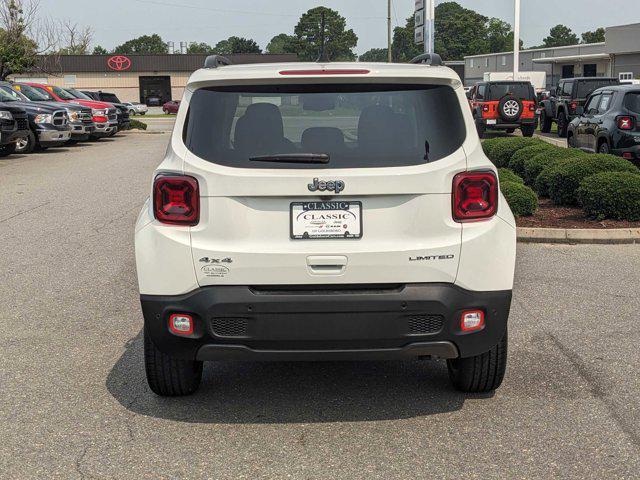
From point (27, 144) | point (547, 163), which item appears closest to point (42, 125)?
point (27, 144)

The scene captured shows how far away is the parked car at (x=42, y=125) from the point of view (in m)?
23.1

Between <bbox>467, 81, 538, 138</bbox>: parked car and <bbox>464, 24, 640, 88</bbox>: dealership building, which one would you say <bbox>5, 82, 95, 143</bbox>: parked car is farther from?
<bbox>464, 24, 640, 88</bbox>: dealership building

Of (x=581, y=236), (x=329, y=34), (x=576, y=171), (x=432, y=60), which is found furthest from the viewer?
(x=329, y=34)

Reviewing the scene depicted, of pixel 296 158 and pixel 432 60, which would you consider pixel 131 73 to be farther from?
pixel 296 158

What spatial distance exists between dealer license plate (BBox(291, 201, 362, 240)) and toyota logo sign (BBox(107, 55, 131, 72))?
87464mm

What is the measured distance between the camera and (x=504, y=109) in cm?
2681

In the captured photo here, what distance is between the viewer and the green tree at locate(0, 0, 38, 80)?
42594 millimetres

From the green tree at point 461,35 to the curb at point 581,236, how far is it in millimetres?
159299

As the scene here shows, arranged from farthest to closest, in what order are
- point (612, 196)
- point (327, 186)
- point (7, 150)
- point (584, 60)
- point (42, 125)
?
1. point (584, 60)
2. point (42, 125)
3. point (7, 150)
4. point (612, 196)
5. point (327, 186)

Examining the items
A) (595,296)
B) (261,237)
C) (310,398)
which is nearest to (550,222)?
(595,296)

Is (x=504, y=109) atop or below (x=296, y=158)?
below

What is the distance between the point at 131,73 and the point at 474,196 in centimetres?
8849

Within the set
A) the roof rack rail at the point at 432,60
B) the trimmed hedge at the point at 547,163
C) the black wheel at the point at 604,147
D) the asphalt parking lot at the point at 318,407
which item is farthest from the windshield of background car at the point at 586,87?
the roof rack rail at the point at 432,60

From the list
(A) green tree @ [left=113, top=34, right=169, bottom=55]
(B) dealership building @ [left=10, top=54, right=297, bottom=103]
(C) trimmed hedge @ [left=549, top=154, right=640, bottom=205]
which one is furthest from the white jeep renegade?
(A) green tree @ [left=113, top=34, right=169, bottom=55]
